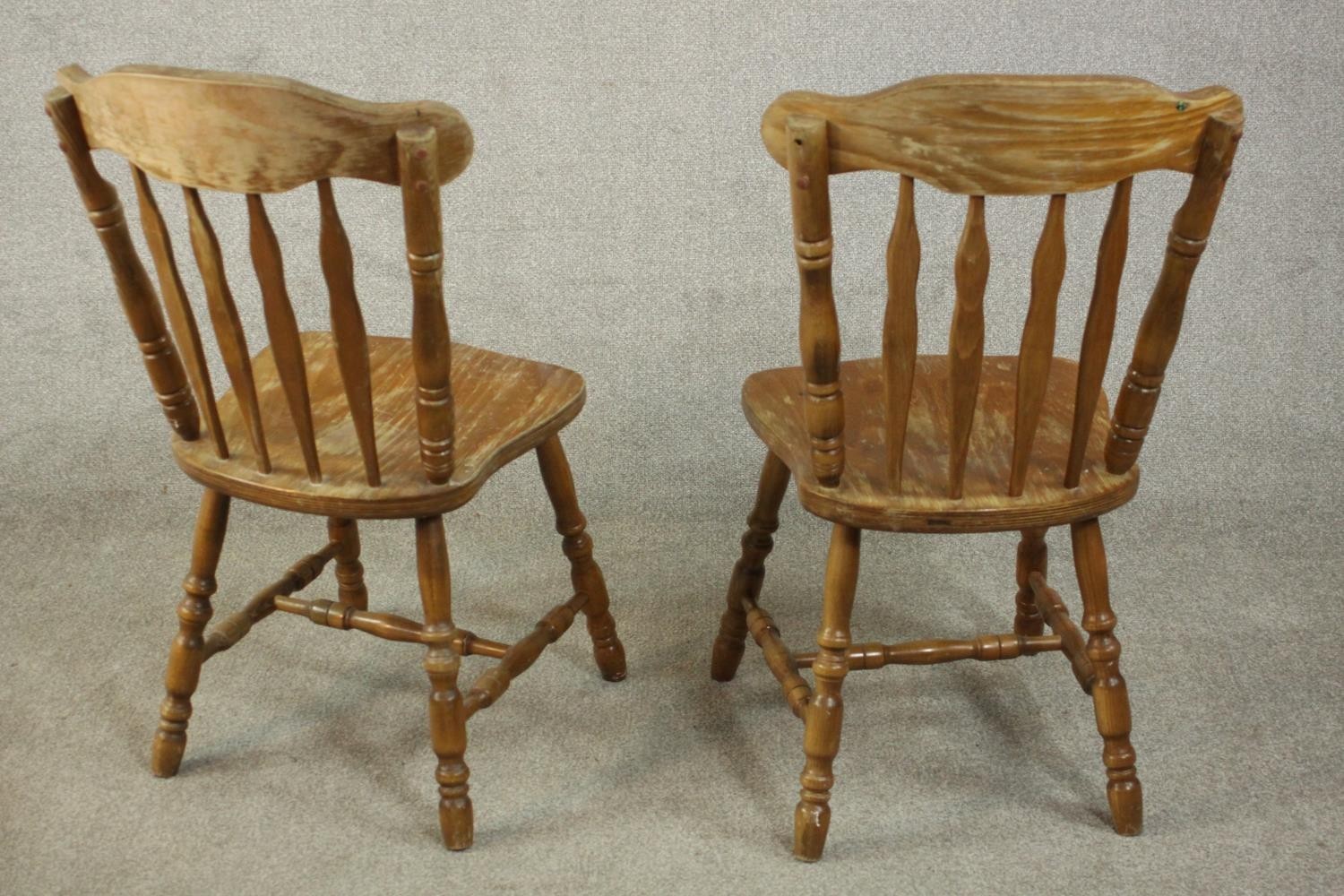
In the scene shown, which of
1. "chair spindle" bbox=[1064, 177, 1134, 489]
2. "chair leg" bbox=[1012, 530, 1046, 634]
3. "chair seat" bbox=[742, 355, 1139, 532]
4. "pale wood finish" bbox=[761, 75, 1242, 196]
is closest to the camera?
"pale wood finish" bbox=[761, 75, 1242, 196]

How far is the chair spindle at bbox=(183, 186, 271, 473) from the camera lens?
6.55ft

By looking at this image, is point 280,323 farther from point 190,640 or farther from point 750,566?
point 750,566

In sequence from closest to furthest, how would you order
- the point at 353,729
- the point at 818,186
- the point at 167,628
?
the point at 818,186 → the point at 353,729 → the point at 167,628

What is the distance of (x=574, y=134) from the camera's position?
3.40 meters

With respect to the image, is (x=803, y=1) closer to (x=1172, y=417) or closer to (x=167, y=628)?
(x=1172, y=417)

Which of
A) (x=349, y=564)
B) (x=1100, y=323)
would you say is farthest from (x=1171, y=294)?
(x=349, y=564)

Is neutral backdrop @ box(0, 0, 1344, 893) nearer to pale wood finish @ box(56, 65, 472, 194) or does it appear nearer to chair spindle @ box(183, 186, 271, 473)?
chair spindle @ box(183, 186, 271, 473)

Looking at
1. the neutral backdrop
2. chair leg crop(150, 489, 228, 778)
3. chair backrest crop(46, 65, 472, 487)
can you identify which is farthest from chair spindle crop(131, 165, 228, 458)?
the neutral backdrop

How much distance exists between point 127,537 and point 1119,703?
2000 mm

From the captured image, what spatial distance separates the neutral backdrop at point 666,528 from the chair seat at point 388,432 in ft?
1.87

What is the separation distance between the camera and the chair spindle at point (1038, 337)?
1960 mm

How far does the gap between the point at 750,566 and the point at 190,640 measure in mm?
931

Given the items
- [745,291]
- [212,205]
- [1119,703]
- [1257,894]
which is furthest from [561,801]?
[212,205]

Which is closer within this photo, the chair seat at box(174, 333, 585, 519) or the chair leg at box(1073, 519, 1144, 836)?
the chair seat at box(174, 333, 585, 519)
